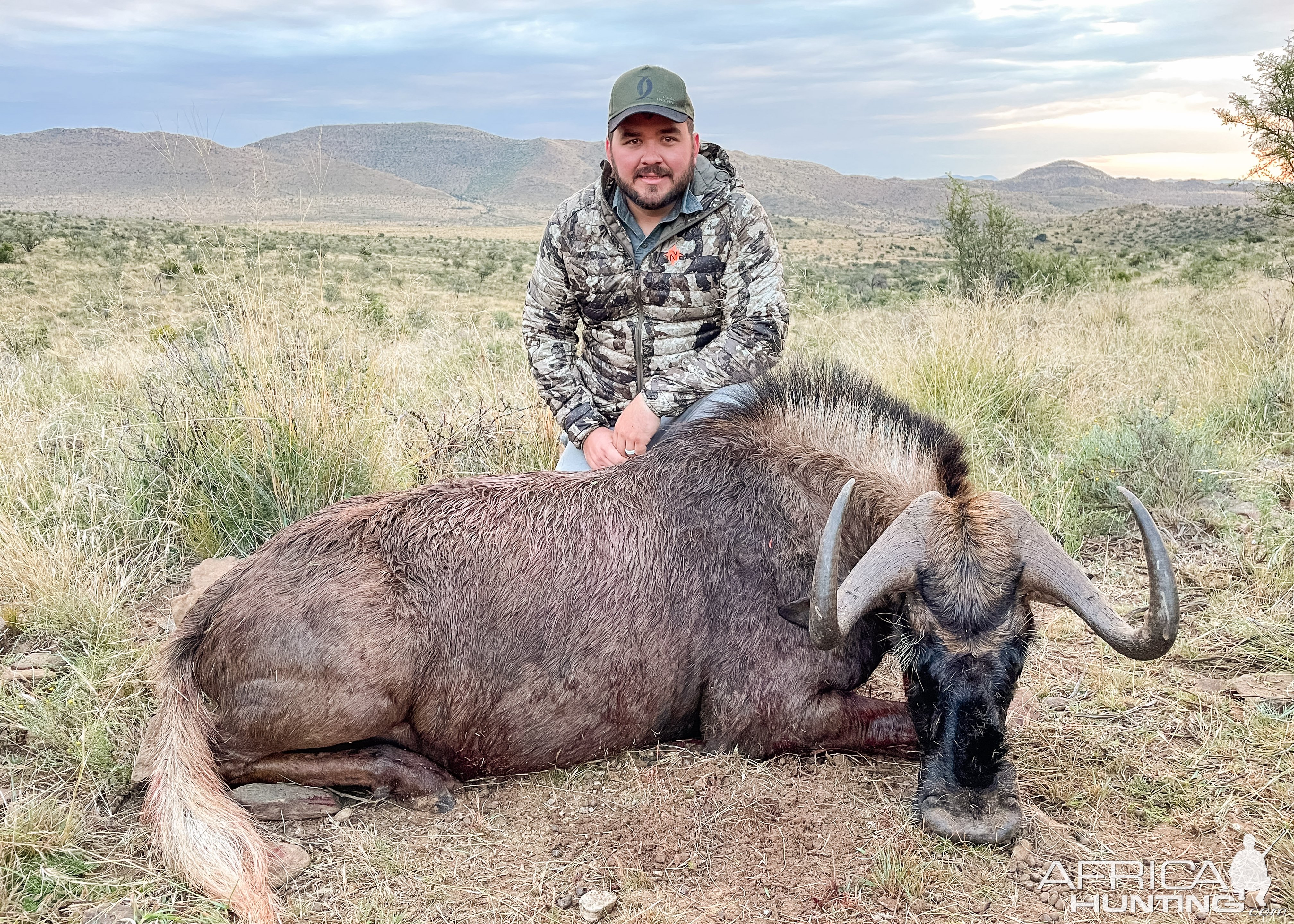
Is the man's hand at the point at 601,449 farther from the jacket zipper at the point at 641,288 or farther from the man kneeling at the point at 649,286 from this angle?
the jacket zipper at the point at 641,288

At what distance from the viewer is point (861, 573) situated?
3.09 metres

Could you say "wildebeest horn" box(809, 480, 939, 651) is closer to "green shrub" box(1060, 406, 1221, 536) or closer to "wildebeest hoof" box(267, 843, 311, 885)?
"wildebeest hoof" box(267, 843, 311, 885)

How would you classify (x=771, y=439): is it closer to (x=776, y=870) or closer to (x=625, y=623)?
(x=625, y=623)

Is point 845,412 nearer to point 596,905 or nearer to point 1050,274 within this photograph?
point 596,905

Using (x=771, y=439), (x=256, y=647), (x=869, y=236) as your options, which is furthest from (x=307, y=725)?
(x=869, y=236)

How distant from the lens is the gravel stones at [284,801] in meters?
3.48

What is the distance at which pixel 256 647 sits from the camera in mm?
3398

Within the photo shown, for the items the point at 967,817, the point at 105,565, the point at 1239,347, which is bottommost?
the point at 967,817

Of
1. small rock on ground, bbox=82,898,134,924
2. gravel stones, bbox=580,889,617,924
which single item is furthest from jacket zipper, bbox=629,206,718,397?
small rock on ground, bbox=82,898,134,924

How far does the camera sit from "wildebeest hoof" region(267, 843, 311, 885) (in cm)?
316

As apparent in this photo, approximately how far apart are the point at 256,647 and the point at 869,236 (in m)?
74.8

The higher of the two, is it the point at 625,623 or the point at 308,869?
the point at 625,623

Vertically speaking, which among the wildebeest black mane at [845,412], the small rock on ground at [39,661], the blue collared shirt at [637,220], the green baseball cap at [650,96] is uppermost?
the green baseball cap at [650,96]

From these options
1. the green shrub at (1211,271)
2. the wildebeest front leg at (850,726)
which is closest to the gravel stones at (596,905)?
the wildebeest front leg at (850,726)
